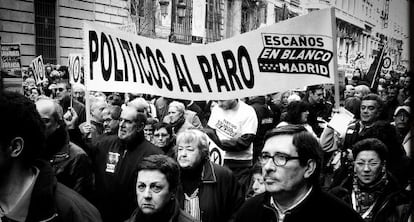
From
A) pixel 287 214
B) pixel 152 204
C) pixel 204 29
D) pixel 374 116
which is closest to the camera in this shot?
pixel 287 214

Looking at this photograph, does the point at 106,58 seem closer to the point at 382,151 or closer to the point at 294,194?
the point at 382,151

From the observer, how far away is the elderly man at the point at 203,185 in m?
3.90

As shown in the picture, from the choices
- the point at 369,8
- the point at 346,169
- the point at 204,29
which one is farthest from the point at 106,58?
the point at 204,29

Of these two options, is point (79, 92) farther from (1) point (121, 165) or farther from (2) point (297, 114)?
(1) point (121, 165)

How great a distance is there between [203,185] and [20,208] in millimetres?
2088

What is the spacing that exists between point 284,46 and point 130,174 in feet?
6.08

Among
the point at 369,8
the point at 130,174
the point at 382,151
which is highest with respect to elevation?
the point at 369,8

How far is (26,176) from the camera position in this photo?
212 cm

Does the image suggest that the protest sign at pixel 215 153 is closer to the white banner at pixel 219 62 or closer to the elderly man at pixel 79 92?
the white banner at pixel 219 62

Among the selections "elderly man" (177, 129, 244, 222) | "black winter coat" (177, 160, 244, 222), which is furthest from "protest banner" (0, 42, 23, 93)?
"black winter coat" (177, 160, 244, 222)

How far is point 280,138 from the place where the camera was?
2645 mm

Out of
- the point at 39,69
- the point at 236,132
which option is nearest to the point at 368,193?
the point at 236,132

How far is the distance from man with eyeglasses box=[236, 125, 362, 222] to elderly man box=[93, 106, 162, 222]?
2.06 metres

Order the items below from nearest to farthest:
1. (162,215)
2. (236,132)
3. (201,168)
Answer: (162,215) → (201,168) → (236,132)
